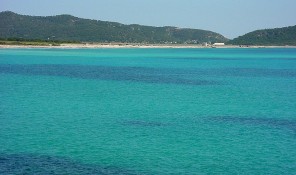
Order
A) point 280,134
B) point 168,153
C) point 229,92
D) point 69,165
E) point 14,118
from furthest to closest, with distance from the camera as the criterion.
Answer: point 229,92 < point 14,118 < point 280,134 < point 168,153 < point 69,165

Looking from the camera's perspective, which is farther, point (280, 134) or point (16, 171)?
point (280, 134)

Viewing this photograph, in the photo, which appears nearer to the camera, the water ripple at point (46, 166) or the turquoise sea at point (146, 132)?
the water ripple at point (46, 166)

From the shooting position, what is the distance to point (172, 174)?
1603 centimetres

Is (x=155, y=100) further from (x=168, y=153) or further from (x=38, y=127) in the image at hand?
(x=168, y=153)

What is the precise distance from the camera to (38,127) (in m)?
23.0

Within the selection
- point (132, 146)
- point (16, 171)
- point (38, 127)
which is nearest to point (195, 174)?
point (132, 146)

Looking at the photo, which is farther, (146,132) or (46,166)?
(146,132)

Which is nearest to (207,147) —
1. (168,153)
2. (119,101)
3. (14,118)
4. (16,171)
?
(168,153)

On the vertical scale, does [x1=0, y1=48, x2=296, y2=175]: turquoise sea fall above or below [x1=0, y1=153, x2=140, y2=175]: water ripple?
below

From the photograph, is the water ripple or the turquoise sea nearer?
the water ripple

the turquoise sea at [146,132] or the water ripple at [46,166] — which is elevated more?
the water ripple at [46,166]

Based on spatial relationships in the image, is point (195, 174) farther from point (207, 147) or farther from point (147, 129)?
point (147, 129)

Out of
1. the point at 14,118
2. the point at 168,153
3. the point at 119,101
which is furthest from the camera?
the point at 119,101

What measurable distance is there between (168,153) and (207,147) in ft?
6.59
